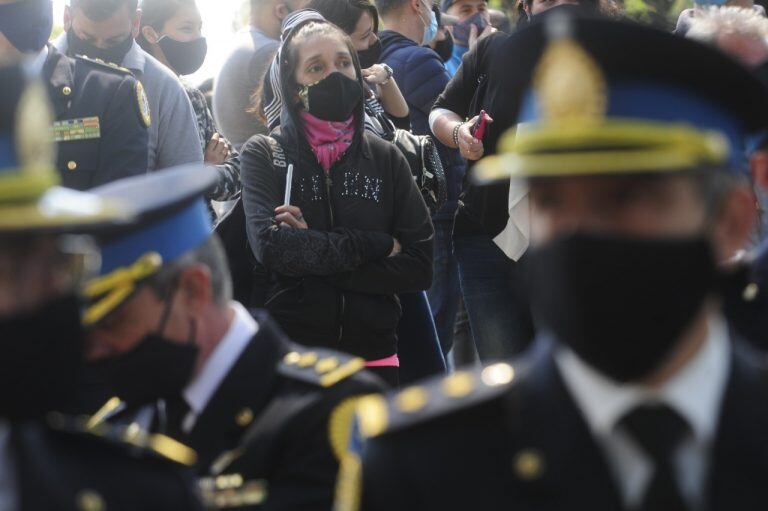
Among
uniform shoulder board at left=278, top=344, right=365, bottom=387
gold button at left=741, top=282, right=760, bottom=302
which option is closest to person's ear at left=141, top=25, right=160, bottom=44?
uniform shoulder board at left=278, top=344, right=365, bottom=387

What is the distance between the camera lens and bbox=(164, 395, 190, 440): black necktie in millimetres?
3234

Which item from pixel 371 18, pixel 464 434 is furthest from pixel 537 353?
pixel 371 18

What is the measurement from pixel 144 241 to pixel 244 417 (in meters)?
0.47

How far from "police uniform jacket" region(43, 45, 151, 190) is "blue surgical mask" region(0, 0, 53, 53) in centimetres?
9

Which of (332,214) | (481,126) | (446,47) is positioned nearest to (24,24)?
(332,214)

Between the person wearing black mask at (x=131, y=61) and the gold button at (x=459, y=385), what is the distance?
3204 mm

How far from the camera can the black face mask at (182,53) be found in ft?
23.3

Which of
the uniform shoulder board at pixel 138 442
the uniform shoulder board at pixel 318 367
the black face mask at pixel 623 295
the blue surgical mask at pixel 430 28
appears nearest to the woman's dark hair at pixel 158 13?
the blue surgical mask at pixel 430 28

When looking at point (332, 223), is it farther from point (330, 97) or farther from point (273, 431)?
point (273, 431)

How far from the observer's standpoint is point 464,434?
2.31 meters

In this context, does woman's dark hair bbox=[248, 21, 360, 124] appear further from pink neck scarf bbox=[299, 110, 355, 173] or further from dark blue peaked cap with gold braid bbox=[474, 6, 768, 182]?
dark blue peaked cap with gold braid bbox=[474, 6, 768, 182]

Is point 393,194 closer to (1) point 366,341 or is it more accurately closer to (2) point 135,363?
(1) point 366,341

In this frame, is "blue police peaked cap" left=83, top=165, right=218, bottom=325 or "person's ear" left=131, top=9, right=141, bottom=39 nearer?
"blue police peaked cap" left=83, top=165, right=218, bottom=325

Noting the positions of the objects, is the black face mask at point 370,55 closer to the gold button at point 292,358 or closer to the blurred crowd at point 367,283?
the blurred crowd at point 367,283
